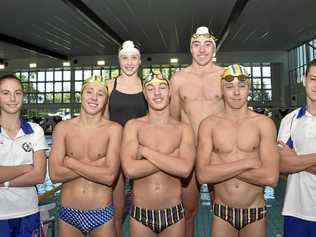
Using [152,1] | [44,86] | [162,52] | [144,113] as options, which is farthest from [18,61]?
[144,113]

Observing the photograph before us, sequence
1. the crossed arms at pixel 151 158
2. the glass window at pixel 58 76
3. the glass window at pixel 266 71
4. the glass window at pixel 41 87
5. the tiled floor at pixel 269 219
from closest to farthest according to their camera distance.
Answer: the crossed arms at pixel 151 158
the tiled floor at pixel 269 219
the glass window at pixel 266 71
the glass window at pixel 58 76
the glass window at pixel 41 87

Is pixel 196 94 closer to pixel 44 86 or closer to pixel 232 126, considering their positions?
pixel 232 126

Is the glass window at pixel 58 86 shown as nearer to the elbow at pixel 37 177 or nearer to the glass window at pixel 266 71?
the glass window at pixel 266 71

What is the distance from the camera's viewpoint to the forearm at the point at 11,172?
2.55 metres

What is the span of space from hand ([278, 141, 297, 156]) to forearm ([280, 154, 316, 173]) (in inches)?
1.3

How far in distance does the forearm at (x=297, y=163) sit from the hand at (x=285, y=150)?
0.11 feet

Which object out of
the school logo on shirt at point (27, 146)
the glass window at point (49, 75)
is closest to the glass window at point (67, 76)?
the glass window at point (49, 75)

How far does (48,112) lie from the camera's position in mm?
28109

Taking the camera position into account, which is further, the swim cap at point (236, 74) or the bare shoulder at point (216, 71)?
the bare shoulder at point (216, 71)

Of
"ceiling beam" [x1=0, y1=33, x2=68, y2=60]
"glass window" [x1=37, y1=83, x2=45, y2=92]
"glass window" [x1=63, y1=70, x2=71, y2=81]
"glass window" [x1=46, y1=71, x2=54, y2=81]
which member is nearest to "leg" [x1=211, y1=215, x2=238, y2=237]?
"ceiling beam" [x1=0, y1=33, x2=68, y2=60]

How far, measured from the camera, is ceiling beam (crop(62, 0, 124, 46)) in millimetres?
11577

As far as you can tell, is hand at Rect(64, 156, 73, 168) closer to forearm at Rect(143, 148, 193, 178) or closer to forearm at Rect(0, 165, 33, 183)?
forearm at Rect(0, 165, 33, 183)

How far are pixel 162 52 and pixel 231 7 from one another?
11148 millimetres

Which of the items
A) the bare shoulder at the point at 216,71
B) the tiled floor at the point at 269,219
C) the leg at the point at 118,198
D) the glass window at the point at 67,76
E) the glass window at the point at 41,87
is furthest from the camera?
the glass window at the point at 41,87
